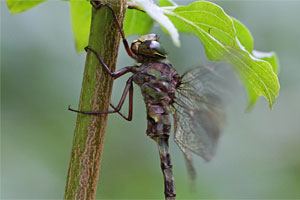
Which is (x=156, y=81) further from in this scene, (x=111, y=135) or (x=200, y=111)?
(x=111, y=135)

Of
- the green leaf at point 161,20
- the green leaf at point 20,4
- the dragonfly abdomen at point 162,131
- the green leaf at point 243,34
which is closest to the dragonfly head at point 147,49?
the dragonfly abdomen at point 162,131

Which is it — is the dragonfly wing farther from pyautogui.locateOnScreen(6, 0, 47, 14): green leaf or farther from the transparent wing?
pyautogui.locateOnScreen(6, 0, 47, 14): green leaf

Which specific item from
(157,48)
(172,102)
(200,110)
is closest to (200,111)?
(200,110)

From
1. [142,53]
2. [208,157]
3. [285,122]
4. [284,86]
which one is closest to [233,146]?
[285,122]

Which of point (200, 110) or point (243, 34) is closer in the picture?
point (243, 34)

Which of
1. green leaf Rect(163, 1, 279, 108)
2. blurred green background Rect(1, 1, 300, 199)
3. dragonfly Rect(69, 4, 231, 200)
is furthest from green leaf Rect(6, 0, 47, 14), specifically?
blurred green background Rect(1, 1, 300, 199)

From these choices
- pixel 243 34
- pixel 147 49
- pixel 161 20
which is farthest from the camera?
pixel 147 49

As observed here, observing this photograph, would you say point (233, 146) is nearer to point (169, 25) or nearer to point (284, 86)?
point (284, 86)
